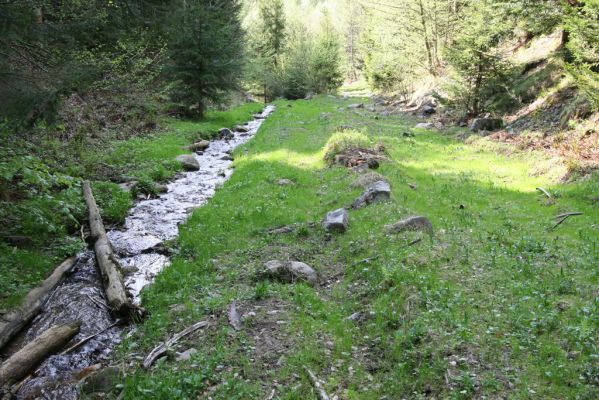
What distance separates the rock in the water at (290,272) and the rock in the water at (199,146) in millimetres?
16786

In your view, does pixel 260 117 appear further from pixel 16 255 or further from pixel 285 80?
pixel 16 255

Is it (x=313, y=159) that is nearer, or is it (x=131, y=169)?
(x=131, y=169)

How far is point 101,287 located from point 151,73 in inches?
931

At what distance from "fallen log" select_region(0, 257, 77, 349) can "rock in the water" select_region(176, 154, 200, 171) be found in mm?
11420

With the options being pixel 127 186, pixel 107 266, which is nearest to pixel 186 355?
pixel 107 266

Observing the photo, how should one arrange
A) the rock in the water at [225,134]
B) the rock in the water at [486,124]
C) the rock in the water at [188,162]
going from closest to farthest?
the rock in the water at [188,162] → the rock in the water at [486,124] → the rock in the water at [225,134]

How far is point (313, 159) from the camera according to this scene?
21172 mm

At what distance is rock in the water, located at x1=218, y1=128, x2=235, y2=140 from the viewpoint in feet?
103

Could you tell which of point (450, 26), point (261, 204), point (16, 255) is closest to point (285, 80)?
point (450, 26)

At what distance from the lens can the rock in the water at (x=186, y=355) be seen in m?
7.34

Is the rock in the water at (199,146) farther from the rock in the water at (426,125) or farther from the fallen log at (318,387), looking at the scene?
the fallen log at (318,387)

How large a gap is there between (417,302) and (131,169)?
15193mm

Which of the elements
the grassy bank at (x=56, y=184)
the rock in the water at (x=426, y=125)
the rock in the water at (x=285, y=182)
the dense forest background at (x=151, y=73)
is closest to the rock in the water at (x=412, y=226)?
the rock in the water at (x=285, y=182)

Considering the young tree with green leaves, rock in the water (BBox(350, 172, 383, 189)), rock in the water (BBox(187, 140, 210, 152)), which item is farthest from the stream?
the young tree with green leaves
